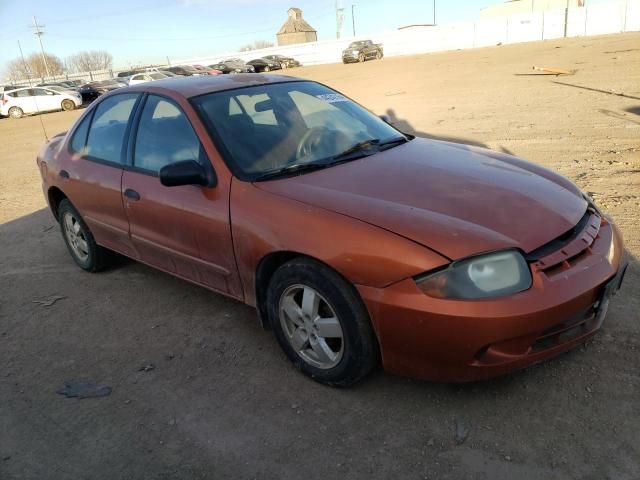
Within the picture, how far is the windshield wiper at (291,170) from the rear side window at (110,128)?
4.62 ft

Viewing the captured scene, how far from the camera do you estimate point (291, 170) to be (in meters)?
3.18

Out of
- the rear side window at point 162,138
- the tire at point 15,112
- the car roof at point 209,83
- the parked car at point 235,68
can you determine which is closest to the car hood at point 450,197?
the rear side window at point 162,138

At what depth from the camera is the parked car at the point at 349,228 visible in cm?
237

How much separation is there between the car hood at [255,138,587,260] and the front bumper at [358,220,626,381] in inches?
8.7

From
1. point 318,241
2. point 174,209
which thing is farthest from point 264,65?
point 318,241

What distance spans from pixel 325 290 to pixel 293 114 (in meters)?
1.57

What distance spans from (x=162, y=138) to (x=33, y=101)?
28806 millimetres

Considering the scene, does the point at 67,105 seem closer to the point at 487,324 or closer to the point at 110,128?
the point at 110,128

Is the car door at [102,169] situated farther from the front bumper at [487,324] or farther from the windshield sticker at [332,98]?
the front bumper at [487,324]

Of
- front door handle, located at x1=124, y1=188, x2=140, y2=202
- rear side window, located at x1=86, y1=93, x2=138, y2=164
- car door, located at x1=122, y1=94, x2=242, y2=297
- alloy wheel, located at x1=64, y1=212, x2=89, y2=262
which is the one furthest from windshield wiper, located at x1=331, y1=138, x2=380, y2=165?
alloy wheel, located at x1=64, y1=212, x2=89, y2=262

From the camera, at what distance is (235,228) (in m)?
3.05

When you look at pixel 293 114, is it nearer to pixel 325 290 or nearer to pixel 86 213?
pixel 325 290

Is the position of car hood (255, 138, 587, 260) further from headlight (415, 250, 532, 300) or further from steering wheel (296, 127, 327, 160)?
steering wheel (296, 127, 327, 160)

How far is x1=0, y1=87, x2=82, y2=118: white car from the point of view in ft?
92.4
